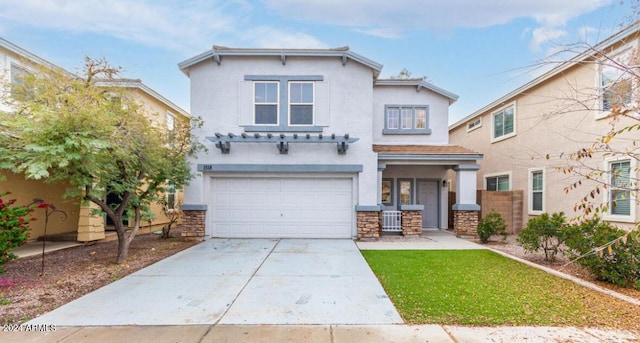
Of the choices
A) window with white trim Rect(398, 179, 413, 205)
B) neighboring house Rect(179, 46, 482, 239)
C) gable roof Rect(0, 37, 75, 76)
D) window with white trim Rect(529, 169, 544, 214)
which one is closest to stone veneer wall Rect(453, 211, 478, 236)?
window with white trim Rect(398, 179, 413, 205)

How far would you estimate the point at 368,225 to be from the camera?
10.3 meters

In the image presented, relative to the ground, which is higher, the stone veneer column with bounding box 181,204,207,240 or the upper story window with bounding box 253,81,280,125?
the upper story window with bounding box 253,81,280,125

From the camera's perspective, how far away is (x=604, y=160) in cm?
878

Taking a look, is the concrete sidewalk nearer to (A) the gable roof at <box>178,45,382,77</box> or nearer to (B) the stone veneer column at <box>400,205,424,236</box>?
(B) the stone veneer column at <box>400,205,424,236</box>

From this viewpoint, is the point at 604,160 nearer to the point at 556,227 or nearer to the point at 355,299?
the point at 556,227

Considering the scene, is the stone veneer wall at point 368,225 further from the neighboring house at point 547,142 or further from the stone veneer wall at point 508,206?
the neighboring house at point 547,142

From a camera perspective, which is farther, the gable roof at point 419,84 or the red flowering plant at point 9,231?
the gable roof at point 419,84

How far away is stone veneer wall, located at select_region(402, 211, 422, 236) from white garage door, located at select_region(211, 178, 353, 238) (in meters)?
2.12

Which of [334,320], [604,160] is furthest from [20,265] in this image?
[604,160]

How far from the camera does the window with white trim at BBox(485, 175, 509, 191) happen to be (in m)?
13.2

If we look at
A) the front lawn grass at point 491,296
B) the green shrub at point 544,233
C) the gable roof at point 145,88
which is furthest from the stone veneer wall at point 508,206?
the gable roof at point 145,88

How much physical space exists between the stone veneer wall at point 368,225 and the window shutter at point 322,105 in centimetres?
349

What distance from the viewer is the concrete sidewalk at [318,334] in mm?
3559

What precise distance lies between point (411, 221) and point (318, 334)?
7970 mm
